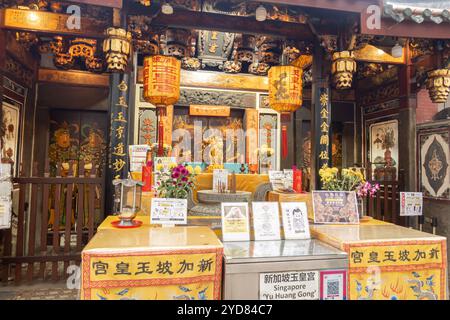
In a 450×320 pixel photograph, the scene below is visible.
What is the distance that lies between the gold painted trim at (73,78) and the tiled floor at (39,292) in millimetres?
4005

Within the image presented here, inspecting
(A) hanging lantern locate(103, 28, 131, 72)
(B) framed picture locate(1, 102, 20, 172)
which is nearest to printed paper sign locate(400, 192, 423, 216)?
(A) hanging lantern locate(103, 28, 131, 72)

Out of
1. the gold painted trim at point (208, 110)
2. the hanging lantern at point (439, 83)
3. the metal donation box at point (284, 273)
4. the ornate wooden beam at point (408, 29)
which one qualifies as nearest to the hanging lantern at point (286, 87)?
the ornate wooden beam at point (408, 29)

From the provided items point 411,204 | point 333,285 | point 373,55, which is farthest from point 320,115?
point 333,285

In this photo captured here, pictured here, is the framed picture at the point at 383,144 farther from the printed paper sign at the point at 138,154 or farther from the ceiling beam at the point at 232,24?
the printed paper sign at the point at 138,154

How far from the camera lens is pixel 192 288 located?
1925 mm

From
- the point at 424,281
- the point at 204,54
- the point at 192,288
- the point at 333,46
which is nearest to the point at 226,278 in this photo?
the point at 192,288

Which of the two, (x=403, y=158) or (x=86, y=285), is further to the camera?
(x=403, y=158)

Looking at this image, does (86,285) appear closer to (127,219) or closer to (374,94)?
(127,219)

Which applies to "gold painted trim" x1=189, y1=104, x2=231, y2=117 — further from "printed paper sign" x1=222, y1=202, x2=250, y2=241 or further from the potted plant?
"printed paper sign" x1=222, y1=202, x2=250, y2=241

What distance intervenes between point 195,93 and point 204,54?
94 centimetres

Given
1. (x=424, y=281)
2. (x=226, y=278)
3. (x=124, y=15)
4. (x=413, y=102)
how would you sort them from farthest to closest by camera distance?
1. (x=413, y=102)
2. (x=124, y=15)
3. (x=424, y=281)
4. (x=226, y=278)

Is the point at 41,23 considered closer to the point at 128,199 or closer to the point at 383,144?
the point at 128,199

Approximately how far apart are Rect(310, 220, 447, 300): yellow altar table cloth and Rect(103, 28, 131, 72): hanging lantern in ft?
9.95

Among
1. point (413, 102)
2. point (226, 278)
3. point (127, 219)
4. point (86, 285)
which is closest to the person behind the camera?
point (86, 285)
